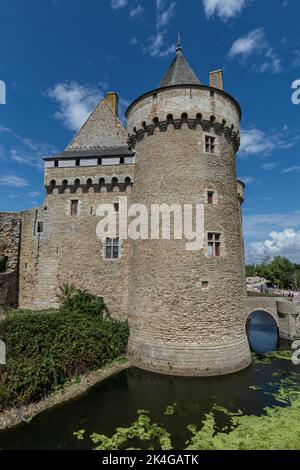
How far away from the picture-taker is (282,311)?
19.0 m

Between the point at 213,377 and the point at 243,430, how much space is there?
3.95 meters

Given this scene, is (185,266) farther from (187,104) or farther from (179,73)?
(179,73)

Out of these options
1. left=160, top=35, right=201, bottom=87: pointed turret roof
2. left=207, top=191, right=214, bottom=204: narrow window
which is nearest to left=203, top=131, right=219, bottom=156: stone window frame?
left=207, top=191, right=214, bottom=204: narrow window

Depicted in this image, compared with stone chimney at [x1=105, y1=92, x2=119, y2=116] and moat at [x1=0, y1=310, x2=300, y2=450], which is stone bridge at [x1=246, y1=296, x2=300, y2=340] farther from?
stone chimney at [x1=105, y1=92, x2=119, y2=116]

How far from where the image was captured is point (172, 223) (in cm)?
1343

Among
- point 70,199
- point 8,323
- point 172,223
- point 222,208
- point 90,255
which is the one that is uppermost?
point 70,199

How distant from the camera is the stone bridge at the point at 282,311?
18.6 meters

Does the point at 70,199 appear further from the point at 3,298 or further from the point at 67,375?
the point at 67,375

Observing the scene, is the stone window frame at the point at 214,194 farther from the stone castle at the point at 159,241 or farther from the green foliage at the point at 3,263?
the green foliage at the point at 3,263

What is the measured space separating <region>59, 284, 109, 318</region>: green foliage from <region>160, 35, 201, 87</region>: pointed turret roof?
12433 millimetres

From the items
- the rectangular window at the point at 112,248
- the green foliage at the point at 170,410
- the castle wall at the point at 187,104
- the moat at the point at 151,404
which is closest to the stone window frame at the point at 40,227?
the rectangular window at the point at 112,248

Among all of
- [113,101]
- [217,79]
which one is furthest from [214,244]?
[113,101]

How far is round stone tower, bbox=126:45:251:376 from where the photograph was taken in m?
12.6
